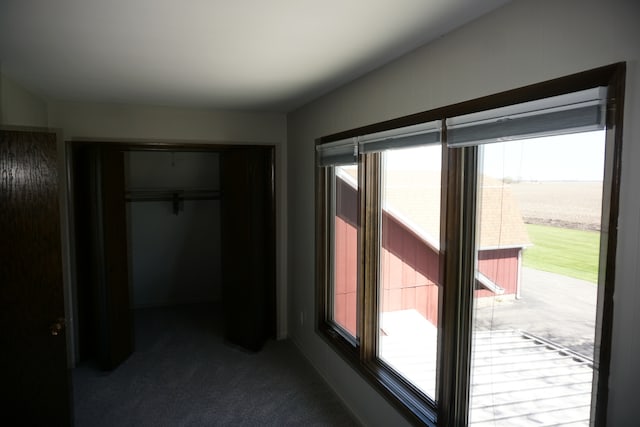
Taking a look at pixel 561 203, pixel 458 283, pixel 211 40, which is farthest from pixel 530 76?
pixel 211 40

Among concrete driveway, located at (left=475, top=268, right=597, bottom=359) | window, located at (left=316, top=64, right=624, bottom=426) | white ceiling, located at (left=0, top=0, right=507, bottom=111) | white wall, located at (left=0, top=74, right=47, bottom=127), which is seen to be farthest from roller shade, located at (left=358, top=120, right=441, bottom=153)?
white wall, located at (left=0, top=74, right=47, bottom=127)

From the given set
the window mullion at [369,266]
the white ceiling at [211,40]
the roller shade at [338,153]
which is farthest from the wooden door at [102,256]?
the window mullion at [369,266]

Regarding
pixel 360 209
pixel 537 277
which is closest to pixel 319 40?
pixel 360 209

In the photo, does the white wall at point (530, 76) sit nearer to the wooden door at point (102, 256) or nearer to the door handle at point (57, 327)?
the door handle at point (57, 327)

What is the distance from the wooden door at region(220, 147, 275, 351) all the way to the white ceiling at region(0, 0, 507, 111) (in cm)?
116

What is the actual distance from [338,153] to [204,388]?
2.15 metres

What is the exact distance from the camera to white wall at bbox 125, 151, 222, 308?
Answer: 5223mm

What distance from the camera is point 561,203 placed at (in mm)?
1470

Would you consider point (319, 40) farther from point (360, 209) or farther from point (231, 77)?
point (360, 209)

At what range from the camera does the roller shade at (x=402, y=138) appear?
1.97 m

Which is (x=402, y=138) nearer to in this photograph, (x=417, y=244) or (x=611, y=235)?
(x=417, y=244)

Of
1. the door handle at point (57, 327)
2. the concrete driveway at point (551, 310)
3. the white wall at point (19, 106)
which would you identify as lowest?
the door handle at point (57, 327)

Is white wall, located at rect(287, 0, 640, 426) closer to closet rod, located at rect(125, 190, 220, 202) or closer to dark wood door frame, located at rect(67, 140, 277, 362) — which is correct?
dark wood door frame, located at rect(67, 140, 277, 362)

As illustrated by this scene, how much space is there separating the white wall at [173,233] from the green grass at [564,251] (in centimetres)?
449
